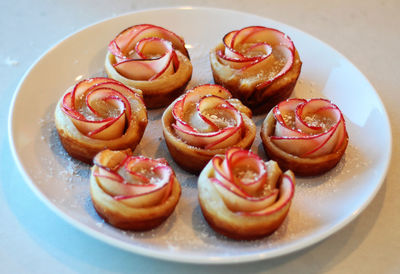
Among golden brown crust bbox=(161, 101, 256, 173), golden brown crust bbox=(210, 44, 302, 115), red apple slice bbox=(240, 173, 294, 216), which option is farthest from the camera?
golden brown crust bbox=(210, 44, 302, 115)

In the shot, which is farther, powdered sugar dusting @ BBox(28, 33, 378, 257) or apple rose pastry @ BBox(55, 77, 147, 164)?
apple rose pastry @ BBox(55, 77, 147, 164)

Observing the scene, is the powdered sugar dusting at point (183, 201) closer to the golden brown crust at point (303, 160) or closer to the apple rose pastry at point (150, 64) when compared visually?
A: the golden brown crust at point (303, 160)

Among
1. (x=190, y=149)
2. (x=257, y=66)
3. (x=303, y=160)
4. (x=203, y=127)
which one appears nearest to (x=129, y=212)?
(x=190, y=149)

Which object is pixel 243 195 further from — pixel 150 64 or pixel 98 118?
pixel 150 64

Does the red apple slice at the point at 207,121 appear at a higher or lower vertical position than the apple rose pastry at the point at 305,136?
higher

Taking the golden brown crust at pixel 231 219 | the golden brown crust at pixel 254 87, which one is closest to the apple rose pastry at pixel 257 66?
the golden brown crust at pixel 254 87

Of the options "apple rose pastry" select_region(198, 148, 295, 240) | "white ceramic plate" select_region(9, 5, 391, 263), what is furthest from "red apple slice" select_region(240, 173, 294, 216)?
"white ceramic plate" select_region(9, 5, 391, 263)

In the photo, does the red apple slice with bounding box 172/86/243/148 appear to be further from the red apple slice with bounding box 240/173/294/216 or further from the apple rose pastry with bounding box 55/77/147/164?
the red apple slice with bounding box 240/173/294/216

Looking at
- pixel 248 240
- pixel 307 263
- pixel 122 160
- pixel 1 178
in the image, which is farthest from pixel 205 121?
pixel 1 178
